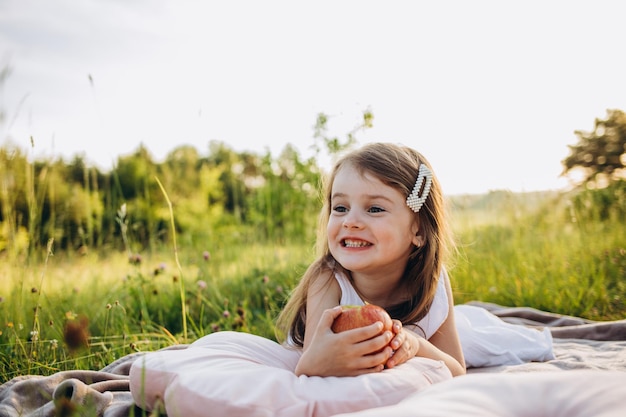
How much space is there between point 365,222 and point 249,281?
229cm

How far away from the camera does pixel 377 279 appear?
2.47 metres

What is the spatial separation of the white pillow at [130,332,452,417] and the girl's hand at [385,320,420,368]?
0.11ft

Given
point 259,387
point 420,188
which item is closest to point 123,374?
point 259,387

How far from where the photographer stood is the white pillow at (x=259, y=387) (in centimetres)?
162

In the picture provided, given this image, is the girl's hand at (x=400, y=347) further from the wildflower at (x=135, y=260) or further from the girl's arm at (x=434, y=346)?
the wildflower at (x=135, y=260)

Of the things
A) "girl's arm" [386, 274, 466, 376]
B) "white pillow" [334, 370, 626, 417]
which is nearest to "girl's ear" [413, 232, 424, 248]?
"girl's arm" [386, 274, 466, 376]

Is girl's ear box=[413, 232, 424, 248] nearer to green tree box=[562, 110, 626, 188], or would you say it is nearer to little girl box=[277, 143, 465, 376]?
little girl box=[277, 143, 465, 376]

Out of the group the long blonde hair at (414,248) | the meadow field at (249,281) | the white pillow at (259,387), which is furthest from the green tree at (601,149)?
the white pillow at (259,387)

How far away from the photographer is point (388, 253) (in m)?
2.28

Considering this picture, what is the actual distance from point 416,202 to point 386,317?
27.6 inches

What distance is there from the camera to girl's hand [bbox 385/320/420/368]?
1863mm

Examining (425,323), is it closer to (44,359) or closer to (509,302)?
(44,359)

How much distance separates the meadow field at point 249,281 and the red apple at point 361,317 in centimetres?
118

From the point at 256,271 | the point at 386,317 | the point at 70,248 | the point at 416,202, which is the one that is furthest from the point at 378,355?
the point at 70,248
